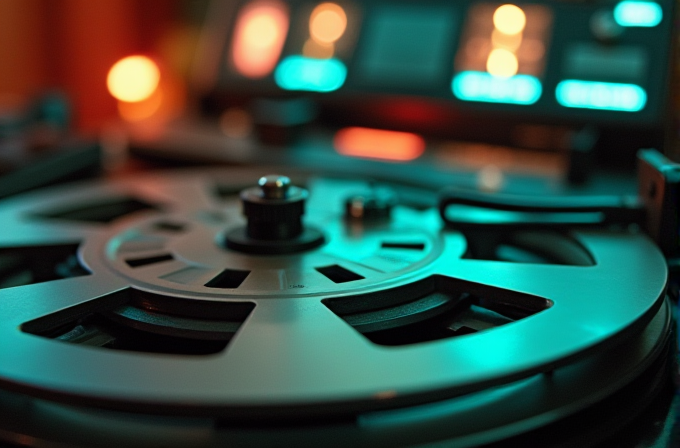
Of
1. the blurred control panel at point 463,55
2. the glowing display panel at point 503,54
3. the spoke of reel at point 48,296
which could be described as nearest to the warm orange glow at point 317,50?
the blurred control panel at point 463,55

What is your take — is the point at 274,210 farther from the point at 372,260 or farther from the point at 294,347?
the point at 294,347

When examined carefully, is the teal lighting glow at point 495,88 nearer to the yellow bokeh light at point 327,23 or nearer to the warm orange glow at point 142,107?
the yellow bokeh light at point 327,23

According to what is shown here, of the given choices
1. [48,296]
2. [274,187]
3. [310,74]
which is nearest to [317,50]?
[310,74]

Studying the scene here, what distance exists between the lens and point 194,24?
230 centimetres

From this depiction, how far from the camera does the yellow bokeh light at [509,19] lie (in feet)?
3.86

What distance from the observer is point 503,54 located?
1.16 meters

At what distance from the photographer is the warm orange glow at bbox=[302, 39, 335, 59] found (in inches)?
51.5

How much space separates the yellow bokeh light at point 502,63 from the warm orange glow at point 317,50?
0.30 m

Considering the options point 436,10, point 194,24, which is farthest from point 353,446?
point 194,24

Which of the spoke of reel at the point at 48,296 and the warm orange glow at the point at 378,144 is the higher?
the warm orange glow at the point at 378,144

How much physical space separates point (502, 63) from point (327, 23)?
1.17 feet

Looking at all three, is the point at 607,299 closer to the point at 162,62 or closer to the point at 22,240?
the point at 22,240

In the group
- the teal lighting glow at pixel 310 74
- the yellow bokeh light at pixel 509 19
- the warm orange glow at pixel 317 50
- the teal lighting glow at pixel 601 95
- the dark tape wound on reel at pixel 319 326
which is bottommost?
the dark tape wound on reel at pixel 319 326

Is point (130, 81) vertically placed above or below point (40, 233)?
above
